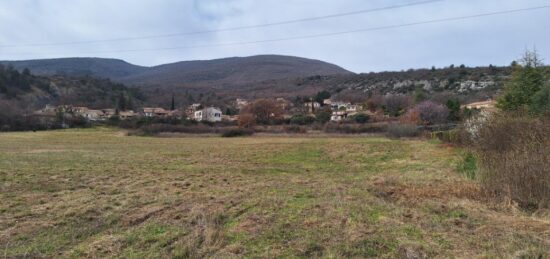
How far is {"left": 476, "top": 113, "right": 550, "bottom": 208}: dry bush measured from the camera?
755 centimetres

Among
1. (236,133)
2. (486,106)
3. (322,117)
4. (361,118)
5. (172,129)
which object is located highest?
(486,106)

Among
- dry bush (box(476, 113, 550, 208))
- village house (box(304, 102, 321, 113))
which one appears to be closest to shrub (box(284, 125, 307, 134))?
village house (box(304, 102, 321, 113))

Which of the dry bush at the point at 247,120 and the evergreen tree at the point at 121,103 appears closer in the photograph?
the dry bush at the point at 247,120

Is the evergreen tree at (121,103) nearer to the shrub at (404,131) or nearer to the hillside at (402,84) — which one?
the hillside at (402,84)

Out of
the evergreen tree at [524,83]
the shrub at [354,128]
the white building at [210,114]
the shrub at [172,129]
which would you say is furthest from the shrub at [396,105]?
the evergreen tree at [524,83]

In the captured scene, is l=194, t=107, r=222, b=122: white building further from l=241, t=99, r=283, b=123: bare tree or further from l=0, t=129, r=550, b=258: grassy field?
l=0, t=129, r=550, b=258: grassy field

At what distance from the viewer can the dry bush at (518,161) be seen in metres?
7.55

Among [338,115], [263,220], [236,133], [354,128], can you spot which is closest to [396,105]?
[338,115]

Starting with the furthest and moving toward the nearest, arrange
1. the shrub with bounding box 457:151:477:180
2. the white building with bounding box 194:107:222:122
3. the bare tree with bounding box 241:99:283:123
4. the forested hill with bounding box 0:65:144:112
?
1. the forested hill with bounding box 0:65:144:112
2. the white building with bounding box 194:107:222:122
3. the bare tree with bounding box 241:99:283:123
4. the shrub with bounding box 457:151:477:180

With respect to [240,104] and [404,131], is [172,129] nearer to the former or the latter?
[404,131]

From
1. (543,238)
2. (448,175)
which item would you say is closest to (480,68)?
(448,175)

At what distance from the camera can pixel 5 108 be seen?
7894cm

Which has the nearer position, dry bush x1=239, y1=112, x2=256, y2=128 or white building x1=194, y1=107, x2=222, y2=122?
dry bush x1=239, y1=112, x2=256, y2=128

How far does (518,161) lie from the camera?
25.8 ft
